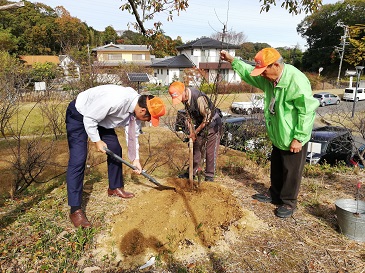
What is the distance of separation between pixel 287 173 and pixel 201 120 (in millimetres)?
1249

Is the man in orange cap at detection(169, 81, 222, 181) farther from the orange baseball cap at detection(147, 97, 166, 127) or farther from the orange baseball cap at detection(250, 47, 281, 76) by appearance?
the orange baseball cap at detection(250, 47, 281, 76)

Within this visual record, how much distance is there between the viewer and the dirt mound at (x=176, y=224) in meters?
2.50

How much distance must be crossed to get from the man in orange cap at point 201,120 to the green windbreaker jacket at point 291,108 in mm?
754

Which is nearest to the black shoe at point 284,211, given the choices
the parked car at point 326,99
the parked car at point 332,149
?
the parked car at point 332,149

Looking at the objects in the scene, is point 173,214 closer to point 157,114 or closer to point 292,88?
point 157,114

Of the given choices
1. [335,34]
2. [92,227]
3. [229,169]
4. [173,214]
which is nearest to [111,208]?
[92,227]

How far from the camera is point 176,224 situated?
9.12 feet

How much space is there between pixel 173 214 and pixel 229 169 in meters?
2.15

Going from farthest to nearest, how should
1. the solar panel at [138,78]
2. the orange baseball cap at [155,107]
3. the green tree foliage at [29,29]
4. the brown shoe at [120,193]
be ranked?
the green tree foliage at [29,29], the solar panel at [138,78], the brown shoe at [120,193], the orange baseball cap at [155,107]

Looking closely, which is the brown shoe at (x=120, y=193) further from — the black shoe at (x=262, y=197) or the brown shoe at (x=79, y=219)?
the black shoe at (x=262, y=197)

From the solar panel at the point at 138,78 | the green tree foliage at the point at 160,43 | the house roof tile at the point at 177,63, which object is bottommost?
the solar panel at the point at 138,78

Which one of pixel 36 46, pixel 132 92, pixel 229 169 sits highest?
pixel 36 46

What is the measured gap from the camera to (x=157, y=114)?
2.72m

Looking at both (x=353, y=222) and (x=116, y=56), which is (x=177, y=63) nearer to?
(x=116, y=56)
